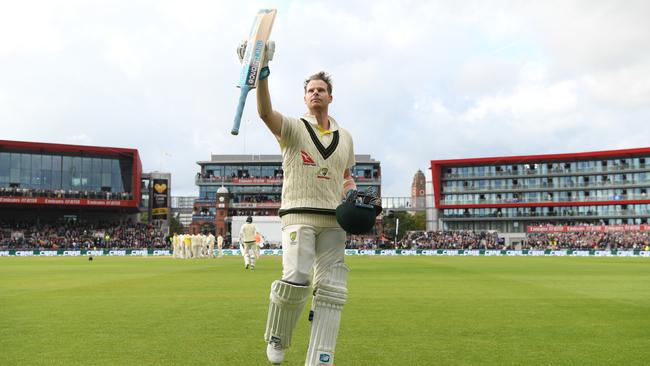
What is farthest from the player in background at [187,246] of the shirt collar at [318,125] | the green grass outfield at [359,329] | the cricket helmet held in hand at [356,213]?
the cricket helmet held in hand at [356,213]

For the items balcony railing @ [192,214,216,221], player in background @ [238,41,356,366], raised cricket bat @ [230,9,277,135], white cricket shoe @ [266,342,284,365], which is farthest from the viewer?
balcony railing @ [192,214,216,221]

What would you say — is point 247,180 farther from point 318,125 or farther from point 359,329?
point 318,125

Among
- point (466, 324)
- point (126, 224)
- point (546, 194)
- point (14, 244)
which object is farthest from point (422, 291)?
point (546, 194)

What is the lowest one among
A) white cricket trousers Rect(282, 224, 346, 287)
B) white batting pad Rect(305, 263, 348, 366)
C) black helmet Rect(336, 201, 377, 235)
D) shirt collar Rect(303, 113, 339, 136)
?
white batting pad Rect(305, 263, 348, 366)

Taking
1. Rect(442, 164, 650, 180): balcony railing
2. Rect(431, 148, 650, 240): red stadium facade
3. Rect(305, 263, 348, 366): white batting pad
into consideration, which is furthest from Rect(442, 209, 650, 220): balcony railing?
Rect(305, 263, 348, 366): white batting pad

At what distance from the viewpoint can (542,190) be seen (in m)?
101

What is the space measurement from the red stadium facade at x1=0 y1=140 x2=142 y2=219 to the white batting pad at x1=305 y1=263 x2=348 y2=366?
77.2 m

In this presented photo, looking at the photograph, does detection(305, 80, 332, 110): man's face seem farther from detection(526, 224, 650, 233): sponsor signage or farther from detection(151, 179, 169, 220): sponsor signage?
detection(526, 224, 650, 233): sponsor signage

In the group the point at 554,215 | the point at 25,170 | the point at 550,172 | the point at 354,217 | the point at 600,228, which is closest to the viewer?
the point at 354,217

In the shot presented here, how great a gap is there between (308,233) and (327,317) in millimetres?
737

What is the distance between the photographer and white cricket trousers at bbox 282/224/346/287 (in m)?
5.19

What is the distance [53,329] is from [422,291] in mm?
8559

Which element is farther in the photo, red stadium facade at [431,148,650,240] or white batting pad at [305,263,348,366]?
red stadium facade at [431,148,650,240]

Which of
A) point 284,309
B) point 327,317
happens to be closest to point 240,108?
point 284,309
